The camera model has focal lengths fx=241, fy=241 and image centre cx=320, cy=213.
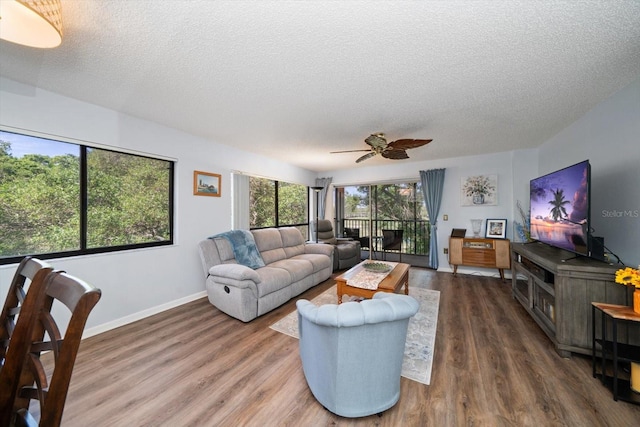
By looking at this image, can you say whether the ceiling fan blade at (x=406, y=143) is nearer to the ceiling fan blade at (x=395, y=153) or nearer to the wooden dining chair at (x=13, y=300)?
the ceiling fan blade at (x=395, y=153)

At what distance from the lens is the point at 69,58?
1.80 m

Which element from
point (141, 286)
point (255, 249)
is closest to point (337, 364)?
point (255, 249)

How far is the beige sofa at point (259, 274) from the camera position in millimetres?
2748

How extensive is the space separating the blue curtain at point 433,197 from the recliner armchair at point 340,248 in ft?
5.29

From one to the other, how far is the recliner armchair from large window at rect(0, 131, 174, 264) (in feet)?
9.94

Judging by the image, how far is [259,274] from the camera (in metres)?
3.00

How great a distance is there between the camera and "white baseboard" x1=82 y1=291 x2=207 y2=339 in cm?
250

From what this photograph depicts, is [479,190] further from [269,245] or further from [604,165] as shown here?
[269,245]

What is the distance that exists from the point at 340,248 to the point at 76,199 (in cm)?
405

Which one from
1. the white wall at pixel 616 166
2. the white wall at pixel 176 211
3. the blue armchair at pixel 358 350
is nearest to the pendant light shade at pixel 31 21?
the white wall at pixel 176 211

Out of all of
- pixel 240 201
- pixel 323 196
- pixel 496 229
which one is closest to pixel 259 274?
pixel 240 201

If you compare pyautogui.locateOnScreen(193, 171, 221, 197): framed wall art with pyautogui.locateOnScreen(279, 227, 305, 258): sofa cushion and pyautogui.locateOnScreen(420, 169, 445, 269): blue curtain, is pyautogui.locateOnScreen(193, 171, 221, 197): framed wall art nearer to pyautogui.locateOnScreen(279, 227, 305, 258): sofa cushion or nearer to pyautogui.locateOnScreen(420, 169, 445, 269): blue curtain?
pyautogui.locateOnScreen(279, 227, 305, 258): sofa cushion

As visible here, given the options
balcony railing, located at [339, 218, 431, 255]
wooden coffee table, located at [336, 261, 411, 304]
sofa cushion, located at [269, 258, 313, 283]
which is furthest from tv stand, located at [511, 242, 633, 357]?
balcony railing, located at [339, 218, 431, 255]

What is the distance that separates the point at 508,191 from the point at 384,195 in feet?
9.03
